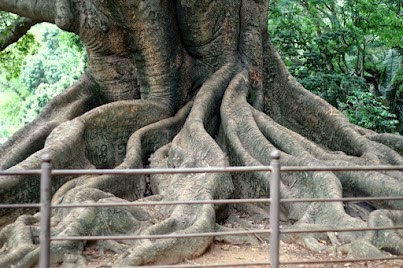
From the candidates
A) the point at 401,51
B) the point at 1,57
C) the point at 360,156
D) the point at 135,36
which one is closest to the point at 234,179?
the point at 360,156

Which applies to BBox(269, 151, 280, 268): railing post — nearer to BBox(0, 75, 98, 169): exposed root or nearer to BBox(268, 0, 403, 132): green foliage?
BBox(0, 75, 98, 169): exposed root

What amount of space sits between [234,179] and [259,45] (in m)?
2.91

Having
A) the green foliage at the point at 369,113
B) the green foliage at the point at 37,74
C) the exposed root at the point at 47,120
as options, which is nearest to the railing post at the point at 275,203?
the exposed root at the point at 47,120

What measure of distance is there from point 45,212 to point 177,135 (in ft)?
13.7

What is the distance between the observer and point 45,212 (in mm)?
3174

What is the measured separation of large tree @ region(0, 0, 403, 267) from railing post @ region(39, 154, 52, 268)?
1.16m

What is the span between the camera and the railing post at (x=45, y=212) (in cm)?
311

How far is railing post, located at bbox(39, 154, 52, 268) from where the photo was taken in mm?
3113

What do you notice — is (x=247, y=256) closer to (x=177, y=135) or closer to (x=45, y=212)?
(x=45, y=212)

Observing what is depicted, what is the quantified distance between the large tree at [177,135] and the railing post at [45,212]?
1.16 meters

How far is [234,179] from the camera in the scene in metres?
6.75

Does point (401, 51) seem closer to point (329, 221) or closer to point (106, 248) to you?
point (329, 221)

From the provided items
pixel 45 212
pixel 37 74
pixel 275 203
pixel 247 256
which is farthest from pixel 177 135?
pixel 37 74

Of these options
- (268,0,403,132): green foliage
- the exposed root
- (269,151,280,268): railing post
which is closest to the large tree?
the exposed root
